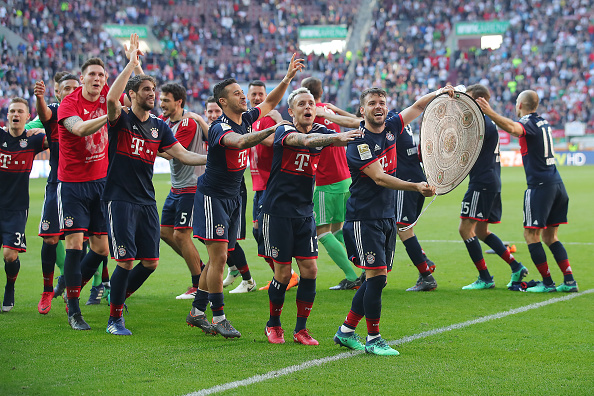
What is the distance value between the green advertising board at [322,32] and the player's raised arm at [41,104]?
134ft

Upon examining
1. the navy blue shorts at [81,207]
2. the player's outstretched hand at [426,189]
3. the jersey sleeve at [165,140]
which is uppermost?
the jersey sleeve at [165,140]

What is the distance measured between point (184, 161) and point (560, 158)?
33229 millimetres

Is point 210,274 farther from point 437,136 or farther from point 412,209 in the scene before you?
point 412,209

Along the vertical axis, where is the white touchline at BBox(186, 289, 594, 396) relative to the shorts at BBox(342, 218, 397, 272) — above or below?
below

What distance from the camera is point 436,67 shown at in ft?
147

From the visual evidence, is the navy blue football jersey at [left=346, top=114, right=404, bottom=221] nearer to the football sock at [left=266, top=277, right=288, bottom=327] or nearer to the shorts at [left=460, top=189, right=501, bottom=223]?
the football sock at [left=266, top=277, right=288, bottom=327]

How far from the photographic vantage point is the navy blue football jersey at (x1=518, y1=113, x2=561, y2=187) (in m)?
8.44

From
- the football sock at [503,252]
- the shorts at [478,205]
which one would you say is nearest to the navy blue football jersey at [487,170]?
the shorts at [478,205]

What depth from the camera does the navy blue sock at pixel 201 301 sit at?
22.0ft

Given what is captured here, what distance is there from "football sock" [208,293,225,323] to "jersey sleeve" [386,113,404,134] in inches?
86.1

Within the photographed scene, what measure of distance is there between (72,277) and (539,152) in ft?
17.9

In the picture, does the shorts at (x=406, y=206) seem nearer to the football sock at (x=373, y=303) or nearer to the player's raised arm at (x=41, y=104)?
the football sock at (x=373, y=303)

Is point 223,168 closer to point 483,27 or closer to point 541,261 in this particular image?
point 541,261

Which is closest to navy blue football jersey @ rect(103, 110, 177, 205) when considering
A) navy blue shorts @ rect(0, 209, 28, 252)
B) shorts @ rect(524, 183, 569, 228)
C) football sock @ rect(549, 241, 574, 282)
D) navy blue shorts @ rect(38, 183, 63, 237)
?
navy blue shorts @ rect(38, 183, 63, 237)
